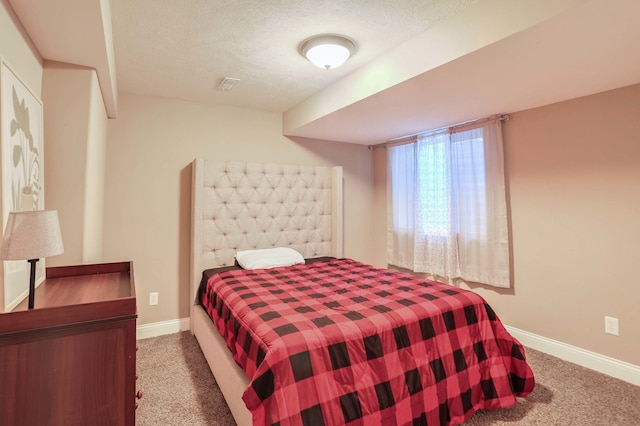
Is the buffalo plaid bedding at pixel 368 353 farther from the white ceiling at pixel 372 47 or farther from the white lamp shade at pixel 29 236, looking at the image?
the white ceiling at pixel 372 47

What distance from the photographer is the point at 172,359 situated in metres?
2.55

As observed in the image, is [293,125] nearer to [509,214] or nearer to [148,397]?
[509,214]

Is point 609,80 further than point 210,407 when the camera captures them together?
Yes

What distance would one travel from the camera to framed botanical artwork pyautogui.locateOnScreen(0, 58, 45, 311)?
3.59ft

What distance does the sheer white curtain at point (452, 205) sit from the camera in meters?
2.93

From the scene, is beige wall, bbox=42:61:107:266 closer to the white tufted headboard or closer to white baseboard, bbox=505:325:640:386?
the white tufted headboard

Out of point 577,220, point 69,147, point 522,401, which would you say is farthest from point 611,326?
point 69,147

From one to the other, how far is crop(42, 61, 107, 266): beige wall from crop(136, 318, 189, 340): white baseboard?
1.44 m

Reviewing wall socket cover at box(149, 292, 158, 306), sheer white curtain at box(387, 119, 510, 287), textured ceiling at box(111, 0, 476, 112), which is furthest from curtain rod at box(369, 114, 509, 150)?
wall socket cover at box(149, 292, 158, 306)

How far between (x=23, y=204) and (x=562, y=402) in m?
3.08

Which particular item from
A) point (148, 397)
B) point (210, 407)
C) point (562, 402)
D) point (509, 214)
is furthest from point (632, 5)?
point (148, 397)

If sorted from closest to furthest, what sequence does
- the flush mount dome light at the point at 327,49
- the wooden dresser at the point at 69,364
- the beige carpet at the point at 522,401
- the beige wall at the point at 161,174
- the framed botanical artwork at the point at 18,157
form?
1. the wooden dresser at the point at 69,364
2. the framed botanical artwork at the point at 18,157
3. the beige carpet at the point at 522,401
4. the flush mount dome light at the point at 327,49
5. the beige wall at the point at 161,174

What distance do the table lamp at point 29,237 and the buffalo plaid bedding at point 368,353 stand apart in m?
0.92

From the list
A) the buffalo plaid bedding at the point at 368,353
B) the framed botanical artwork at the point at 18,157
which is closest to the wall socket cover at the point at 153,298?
the buffalo plaid bedding at the point at 368,353
